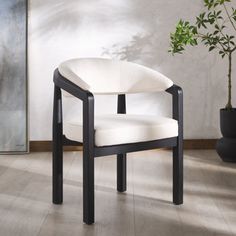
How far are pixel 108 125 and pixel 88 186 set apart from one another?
0.27 metres

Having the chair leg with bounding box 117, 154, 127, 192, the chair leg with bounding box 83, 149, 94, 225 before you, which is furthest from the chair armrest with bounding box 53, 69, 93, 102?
the chair leg with bounding box 117, 154, 127, 192

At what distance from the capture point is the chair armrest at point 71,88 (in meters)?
2.29

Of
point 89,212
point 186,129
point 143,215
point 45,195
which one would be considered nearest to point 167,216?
point 143,215

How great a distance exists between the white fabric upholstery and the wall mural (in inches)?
56.3

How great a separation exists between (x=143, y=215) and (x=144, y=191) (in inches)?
16.8

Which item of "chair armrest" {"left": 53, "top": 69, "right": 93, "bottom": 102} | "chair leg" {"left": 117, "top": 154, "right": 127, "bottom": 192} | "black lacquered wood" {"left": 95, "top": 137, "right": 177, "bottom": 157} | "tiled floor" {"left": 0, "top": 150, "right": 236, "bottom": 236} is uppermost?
"chair armrest" {"left": 53, "top": 69, "right": 93, "bottom": 102}

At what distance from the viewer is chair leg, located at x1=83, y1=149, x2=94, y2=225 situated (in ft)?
7.50

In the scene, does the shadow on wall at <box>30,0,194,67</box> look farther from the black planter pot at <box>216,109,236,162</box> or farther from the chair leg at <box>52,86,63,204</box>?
the chair leg at <box>52,86,63,204</box>

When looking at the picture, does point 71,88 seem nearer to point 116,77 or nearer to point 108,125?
point 108,125

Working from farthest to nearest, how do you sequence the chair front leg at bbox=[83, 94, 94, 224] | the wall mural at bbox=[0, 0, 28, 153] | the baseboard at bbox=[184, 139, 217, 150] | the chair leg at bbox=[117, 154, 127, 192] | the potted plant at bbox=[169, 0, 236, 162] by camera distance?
1. the baseboard at bbox=[184, 139, 217, 150]
2. the wall mural at bbox=[0, 0, 28, 153]
3. the potted plant at bbox=[169, 0, 236, 162]
4. the chair leg at bbox=[117, 154, 127, 192]
5. the chair front leg at bbox=[83, 94, 94, 224]

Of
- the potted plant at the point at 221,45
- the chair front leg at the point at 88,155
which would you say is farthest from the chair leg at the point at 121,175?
the potted plant at the point at 221,45

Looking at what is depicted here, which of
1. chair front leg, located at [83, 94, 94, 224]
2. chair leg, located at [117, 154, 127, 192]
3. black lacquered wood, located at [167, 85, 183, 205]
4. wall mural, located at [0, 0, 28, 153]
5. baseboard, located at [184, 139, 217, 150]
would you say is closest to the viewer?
chair front leg, located at [83, 94, 94, 224]

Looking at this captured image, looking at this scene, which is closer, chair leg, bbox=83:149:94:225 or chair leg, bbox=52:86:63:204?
chair leg, bbox=83:149:94:225

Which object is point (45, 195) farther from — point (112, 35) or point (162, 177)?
point (112, 35)
